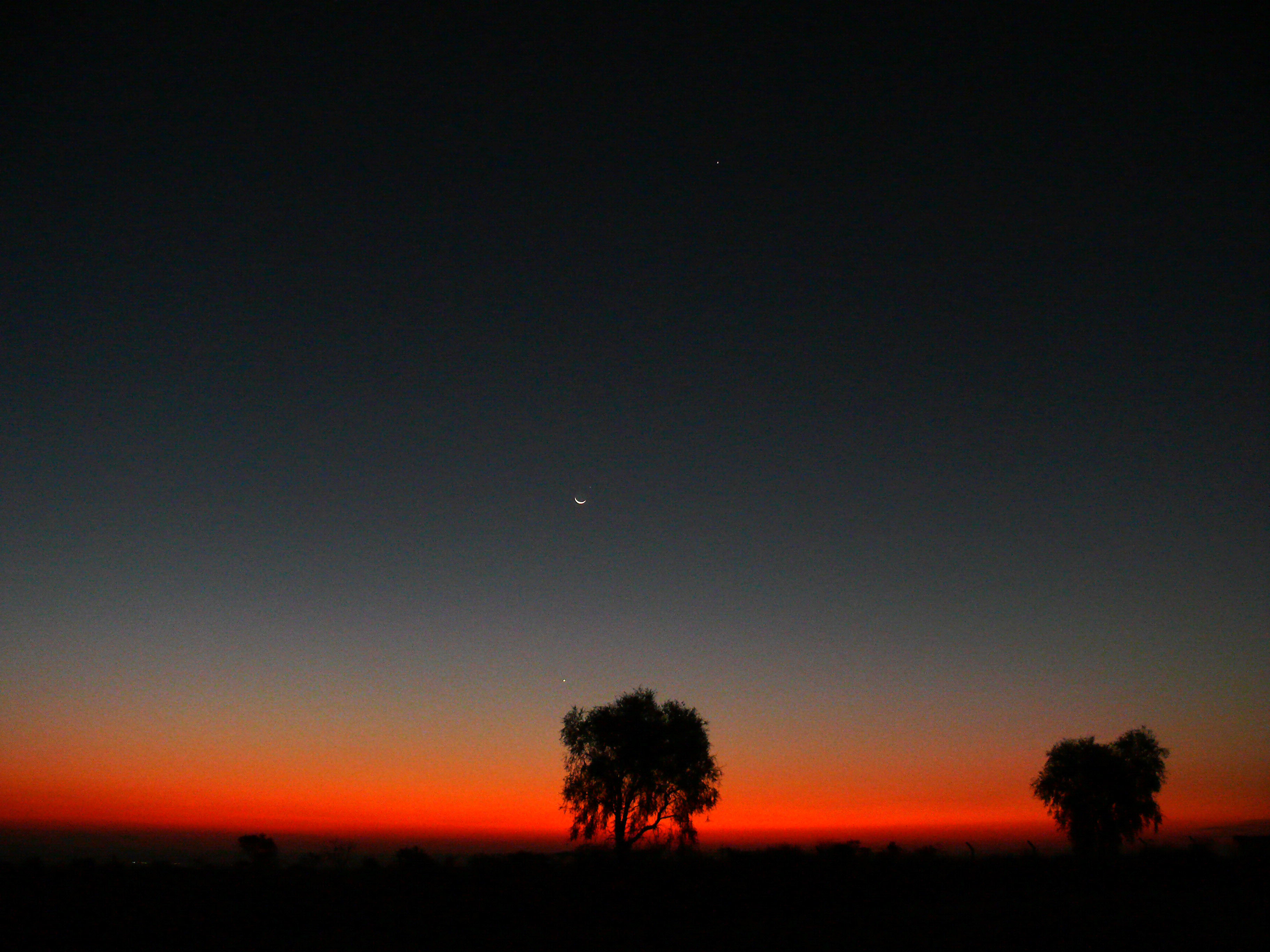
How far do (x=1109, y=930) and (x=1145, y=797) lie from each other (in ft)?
132

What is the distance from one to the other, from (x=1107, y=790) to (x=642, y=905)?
142 ft

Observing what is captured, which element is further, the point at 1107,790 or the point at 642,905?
the point at 1107,790

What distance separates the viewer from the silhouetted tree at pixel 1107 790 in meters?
54.0

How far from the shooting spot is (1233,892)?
99.2 ft

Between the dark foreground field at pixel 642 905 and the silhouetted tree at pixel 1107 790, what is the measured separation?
1630 centimetres

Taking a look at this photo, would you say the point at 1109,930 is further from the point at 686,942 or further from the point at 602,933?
the point at 602,933

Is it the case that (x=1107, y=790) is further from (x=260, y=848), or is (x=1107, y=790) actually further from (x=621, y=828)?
(x=260, y=848)

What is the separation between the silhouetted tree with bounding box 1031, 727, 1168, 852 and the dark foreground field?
16.3m

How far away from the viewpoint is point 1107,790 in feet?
179

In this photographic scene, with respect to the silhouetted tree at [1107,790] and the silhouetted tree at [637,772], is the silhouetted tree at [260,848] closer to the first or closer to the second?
the silhouetted tree at [637,772]

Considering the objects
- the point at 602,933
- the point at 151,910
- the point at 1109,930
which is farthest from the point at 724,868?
the point at 151,910

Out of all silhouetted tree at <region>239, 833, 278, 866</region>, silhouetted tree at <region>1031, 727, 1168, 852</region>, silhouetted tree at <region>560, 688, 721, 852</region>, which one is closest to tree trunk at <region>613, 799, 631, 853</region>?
silhouetted tree at <region>560, 688, 721, 852</region>

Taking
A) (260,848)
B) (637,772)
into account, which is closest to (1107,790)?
(637,772)

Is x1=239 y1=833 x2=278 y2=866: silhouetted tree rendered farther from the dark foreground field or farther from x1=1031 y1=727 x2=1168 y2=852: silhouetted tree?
x1=1031 y1=727 x2=1168 y2=852: silhouetted tree
